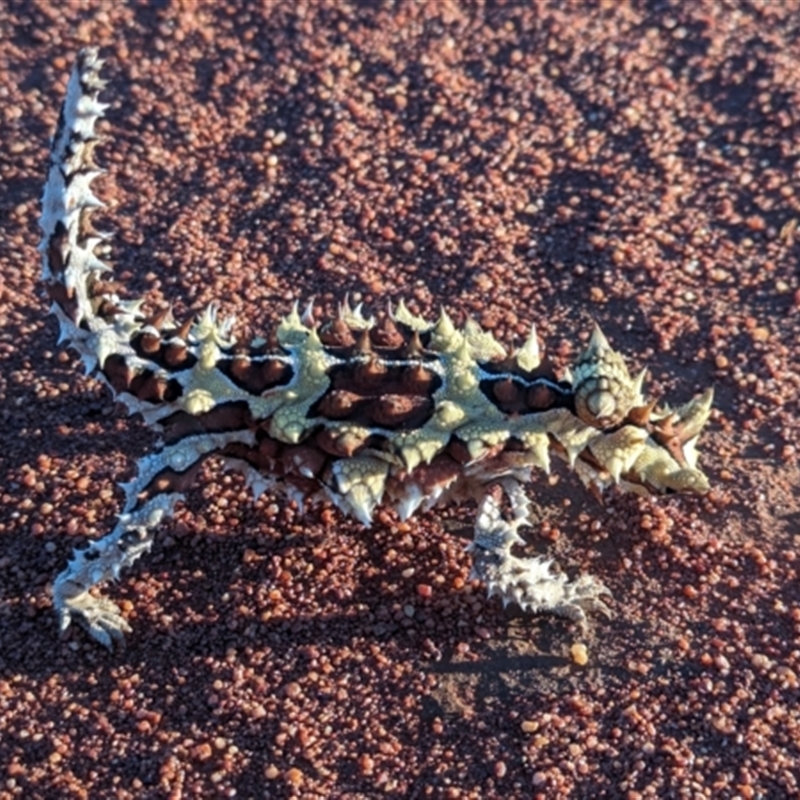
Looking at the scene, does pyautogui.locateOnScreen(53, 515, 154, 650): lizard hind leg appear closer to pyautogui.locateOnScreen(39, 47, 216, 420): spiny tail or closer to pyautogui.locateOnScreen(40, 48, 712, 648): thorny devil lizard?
pyautogui.locateOnScreen(40, 48, 712, 648): thorny devil lizard

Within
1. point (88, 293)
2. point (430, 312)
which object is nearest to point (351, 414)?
point (88, 293)

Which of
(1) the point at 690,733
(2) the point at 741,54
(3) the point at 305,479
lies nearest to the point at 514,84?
(2) the point at 741,54

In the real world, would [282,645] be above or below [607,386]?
below

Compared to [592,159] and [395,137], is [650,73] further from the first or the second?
[395,137]

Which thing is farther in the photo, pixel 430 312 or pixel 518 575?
pixel 430 312

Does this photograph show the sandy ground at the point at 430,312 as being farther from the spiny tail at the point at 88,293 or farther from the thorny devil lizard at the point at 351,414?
the spiny tail at the point at 88,293

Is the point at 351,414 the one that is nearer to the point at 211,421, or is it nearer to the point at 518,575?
the point at 211,421

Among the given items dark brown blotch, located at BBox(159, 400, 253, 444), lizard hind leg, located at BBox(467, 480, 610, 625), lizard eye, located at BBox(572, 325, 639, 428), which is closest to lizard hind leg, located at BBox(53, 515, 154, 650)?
dark brown blotch, located at BBox(159, 400, 253, 444)

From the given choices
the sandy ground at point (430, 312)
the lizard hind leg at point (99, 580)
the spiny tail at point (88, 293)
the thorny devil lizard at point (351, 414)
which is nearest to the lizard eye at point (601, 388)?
the thorny devil lizard at point (351, 414)
